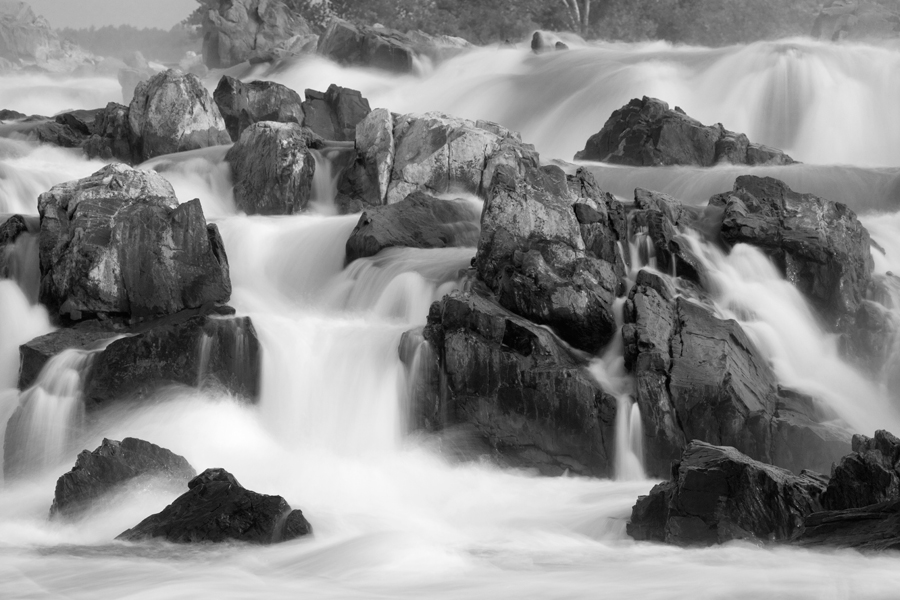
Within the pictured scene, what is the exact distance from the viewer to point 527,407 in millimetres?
11867

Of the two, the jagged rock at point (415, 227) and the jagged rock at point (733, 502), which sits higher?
the jagged rock at point (415, 227)

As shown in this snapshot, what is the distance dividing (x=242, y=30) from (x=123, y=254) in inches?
1145

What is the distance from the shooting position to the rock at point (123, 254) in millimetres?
13211

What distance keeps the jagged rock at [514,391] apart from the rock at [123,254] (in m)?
3.27

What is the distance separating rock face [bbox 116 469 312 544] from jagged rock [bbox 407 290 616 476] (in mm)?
3061

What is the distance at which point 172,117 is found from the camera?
2088cm

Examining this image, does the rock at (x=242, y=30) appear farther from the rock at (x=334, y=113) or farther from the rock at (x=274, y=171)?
the rock at (x=274, y=171)

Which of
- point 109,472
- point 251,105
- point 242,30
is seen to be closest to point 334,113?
point 251,105

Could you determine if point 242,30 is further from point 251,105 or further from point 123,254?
point 123,254

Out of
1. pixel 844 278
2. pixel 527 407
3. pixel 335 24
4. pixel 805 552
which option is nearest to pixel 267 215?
pixel 527 407

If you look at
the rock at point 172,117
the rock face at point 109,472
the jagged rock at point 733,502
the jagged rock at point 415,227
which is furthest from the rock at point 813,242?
the rock at point 172,117

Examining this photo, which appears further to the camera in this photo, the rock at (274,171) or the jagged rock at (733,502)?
the rock at (274,171)

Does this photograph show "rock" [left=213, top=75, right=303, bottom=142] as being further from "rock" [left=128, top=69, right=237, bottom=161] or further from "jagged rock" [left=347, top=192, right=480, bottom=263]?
"jagged rock" [left=347, top=192, right=480, bottom=263]

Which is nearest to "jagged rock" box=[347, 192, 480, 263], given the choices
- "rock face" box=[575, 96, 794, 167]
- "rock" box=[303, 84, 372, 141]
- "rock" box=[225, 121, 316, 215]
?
"rock" box=[225, 121, 316, 215]
